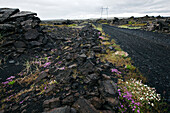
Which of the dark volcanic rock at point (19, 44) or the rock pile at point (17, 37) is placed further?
the dark volcanic rock at point (19, 44)

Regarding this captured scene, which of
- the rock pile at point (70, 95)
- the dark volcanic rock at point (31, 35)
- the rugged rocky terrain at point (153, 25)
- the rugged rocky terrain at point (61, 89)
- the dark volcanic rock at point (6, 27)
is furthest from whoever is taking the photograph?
the rugged rocky terrain at point (153, 25)

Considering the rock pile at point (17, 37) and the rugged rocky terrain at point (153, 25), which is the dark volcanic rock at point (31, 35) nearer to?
the rock pile at point (17, 37)

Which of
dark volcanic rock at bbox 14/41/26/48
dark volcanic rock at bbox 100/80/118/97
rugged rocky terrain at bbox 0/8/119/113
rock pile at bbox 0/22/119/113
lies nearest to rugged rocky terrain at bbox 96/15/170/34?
rugged rocky terrain at bbox 0/8/119/113

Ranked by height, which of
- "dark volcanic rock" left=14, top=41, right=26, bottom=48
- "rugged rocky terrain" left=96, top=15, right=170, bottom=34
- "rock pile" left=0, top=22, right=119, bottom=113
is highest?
"rugged rocky terrain" left=96, top=15, right=170, bottom=34

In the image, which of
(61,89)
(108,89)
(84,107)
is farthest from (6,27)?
(108,89)

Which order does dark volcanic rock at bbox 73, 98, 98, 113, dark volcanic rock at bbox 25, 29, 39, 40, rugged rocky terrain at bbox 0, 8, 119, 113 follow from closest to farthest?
dark volcanic rock at bbox 73, 98, 98, 113 < rugged rocky terrain at bbox 0, 8, 119, 113 < dark volcanic rock at bbox 25, 29, 39, 40

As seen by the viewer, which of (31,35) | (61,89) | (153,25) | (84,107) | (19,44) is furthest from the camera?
(153,25)

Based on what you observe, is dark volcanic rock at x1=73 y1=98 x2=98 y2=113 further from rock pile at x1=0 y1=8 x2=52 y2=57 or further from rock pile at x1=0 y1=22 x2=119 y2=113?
rock pile at x1=0 y1=8 x2=52 y2=57

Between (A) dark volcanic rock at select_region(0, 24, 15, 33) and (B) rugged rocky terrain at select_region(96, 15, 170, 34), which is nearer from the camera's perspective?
(A) dark volcanic rock at select_region(0, 24, 15, 33)

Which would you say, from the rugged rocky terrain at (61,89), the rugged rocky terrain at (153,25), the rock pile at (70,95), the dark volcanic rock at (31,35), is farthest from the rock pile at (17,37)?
the rugged rocky terrain at (153,25)

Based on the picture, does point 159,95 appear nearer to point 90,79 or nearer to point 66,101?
point 90,79

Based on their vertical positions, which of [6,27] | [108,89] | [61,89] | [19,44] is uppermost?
[6,27]

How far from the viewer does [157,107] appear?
3236 millimetres

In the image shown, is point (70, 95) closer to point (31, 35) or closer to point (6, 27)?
point (31, 35)
